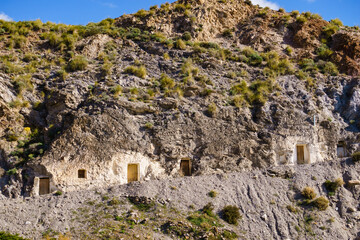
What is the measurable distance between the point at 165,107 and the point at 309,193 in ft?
36.1

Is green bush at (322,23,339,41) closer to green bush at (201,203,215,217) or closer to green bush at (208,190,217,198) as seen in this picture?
green bush at (208,190,217,198)

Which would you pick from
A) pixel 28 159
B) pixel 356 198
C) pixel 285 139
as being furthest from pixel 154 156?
pixel 356 198

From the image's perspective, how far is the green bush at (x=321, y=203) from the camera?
21297 millimetres

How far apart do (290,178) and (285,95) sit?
7533mm

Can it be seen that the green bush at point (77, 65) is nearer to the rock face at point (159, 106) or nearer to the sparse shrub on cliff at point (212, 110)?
the rock face at point (159, 106)

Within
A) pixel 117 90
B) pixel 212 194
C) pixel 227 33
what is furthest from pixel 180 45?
pixel 212 194

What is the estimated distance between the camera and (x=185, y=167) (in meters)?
24.4

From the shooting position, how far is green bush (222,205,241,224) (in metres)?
20.0

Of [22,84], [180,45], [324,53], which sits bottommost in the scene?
[22,84]

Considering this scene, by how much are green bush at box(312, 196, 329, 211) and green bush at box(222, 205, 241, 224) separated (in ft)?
16.2

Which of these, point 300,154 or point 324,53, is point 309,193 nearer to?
point 300,154

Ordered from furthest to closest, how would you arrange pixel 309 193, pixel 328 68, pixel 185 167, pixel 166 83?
pixel 328 68 < pixel 166 83 < pixel 185 167 < pixel 309 193

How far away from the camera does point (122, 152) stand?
23.0 meters

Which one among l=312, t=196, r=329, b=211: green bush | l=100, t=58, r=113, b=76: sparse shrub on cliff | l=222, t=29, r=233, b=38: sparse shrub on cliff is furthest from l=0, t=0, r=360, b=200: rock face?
l=312, t=196, r=329, b=211: green bush
